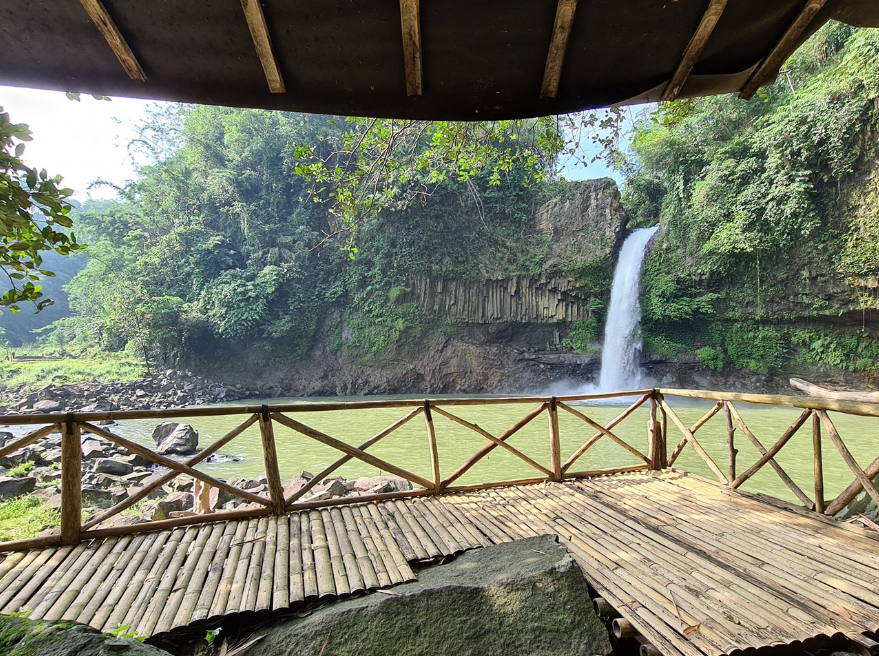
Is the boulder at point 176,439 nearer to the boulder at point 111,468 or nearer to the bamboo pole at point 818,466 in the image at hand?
the boulder at point 111,468

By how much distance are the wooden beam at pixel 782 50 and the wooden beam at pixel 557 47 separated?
0.79 m

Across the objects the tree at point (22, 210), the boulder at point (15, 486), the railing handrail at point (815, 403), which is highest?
the tree at point (22, 210)

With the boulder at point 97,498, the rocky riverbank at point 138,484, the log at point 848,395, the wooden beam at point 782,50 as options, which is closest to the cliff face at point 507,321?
the rocky riverbank at point 138,484

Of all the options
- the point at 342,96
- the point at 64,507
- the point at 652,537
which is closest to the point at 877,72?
the point at 652,537

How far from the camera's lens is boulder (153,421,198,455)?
1040cm

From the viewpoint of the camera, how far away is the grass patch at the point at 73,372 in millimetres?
21328

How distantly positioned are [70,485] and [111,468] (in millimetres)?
6580

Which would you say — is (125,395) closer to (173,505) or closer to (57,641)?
(173,505)

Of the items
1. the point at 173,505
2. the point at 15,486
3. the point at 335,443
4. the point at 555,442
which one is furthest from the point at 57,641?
the point at 15,486

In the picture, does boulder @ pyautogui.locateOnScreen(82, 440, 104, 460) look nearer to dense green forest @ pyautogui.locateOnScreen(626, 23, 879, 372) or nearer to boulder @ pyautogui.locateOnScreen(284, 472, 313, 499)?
boulder @ pyautogui.locateOnScreen(284, 472, 313, 499)

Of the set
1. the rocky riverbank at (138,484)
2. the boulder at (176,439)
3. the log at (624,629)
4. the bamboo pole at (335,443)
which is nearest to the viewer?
the log at (624,629)

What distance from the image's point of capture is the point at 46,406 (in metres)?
16.5

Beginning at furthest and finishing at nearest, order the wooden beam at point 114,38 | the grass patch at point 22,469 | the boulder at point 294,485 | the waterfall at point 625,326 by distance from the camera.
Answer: the waterfall at point 625,326 → the grass patch at point 22,469 → the boulder at point 294,485 → the wooden beam at point 114,38

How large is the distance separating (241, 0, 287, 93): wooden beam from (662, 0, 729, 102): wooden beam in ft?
5.64
